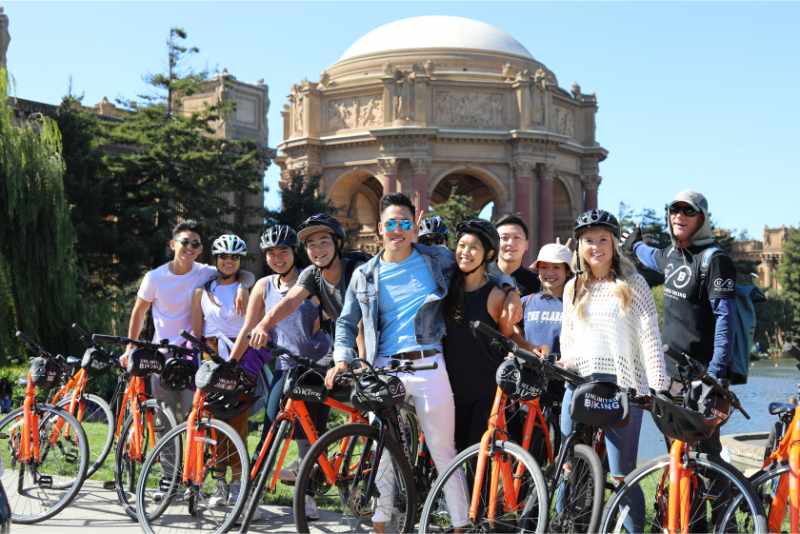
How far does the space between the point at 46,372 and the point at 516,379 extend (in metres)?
4.46

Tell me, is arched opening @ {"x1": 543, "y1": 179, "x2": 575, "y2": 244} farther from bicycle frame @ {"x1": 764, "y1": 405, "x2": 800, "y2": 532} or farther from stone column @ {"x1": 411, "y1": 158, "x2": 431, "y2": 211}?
bicycle frame @ {"x1": 764, "y1": 405, "x2": 800, "y2": 532}

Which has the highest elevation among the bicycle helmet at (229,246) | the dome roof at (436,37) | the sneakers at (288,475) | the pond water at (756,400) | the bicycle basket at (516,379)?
the dome roof at (436,37)

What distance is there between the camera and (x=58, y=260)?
Answer: 62.7 ft

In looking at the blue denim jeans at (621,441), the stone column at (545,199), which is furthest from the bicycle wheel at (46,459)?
the stone column at (545,199)

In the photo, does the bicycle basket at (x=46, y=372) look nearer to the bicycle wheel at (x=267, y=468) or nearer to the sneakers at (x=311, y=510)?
the bicycle wheel at (x=267, y=468)

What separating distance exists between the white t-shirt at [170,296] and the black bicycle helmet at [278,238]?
89cm

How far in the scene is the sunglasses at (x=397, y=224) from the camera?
584cm

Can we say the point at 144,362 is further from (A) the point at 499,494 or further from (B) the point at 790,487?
(B) the point at 790,487

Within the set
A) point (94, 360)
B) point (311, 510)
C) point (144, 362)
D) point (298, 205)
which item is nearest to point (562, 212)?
point (298, 205)

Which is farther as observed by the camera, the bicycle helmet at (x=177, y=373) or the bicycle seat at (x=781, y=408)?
the bicycle helmet at (x=177, y=373)

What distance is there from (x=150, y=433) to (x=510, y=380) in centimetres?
323

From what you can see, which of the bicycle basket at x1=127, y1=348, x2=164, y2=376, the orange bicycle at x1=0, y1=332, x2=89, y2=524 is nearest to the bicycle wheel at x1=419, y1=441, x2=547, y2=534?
the bicycle basket at x1=127, y1=348, x2=164, y2=376

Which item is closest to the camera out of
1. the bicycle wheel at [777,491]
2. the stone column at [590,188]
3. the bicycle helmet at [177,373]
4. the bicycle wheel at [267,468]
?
the bicycle wheel at [777,491]

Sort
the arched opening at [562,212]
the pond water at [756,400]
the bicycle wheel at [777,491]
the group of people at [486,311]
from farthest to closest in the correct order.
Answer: the arched opening at [562,212] < the pond water at [756,400] < the group of people at [486,311] < the bicycle wheel at [777,491]
